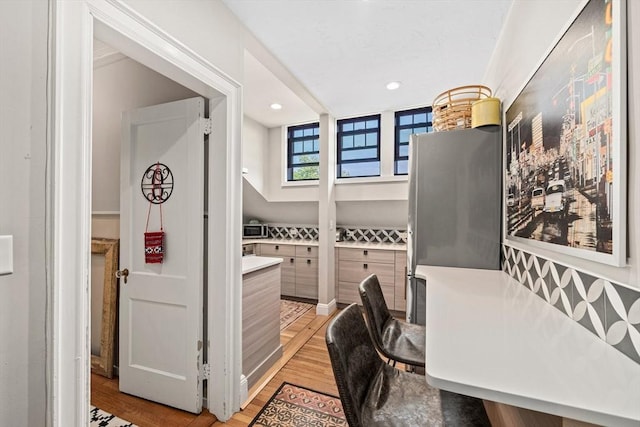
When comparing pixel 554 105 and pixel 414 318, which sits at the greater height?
pixel 554 105

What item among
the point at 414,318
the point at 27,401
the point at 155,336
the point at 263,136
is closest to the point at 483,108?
the point at 414,318

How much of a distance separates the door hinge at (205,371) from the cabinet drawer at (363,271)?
2189 mm

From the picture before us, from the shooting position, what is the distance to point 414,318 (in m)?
1.93

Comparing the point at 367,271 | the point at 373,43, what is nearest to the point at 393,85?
the point at 373,43

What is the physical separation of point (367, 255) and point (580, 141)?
9.22 feet

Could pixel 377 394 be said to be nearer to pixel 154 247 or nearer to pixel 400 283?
pixel 154 247

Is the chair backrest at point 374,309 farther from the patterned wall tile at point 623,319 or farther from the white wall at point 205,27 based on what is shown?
the white wall at point 205,27

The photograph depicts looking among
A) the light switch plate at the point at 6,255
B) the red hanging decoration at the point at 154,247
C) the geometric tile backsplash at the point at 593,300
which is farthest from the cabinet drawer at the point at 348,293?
the light switch plate at the point at 6,255

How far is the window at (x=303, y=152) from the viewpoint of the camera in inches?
168

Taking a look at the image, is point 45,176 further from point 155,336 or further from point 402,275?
point 402,275

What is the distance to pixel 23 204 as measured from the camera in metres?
0.84

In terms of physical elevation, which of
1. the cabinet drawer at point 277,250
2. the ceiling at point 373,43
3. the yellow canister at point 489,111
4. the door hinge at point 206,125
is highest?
the ceiling at point 373,43

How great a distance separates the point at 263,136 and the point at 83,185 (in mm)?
3546

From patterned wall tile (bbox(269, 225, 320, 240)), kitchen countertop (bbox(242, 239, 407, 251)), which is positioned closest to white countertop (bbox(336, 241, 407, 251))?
kitchen countertop (bbox(242, 239, 407, 251))
